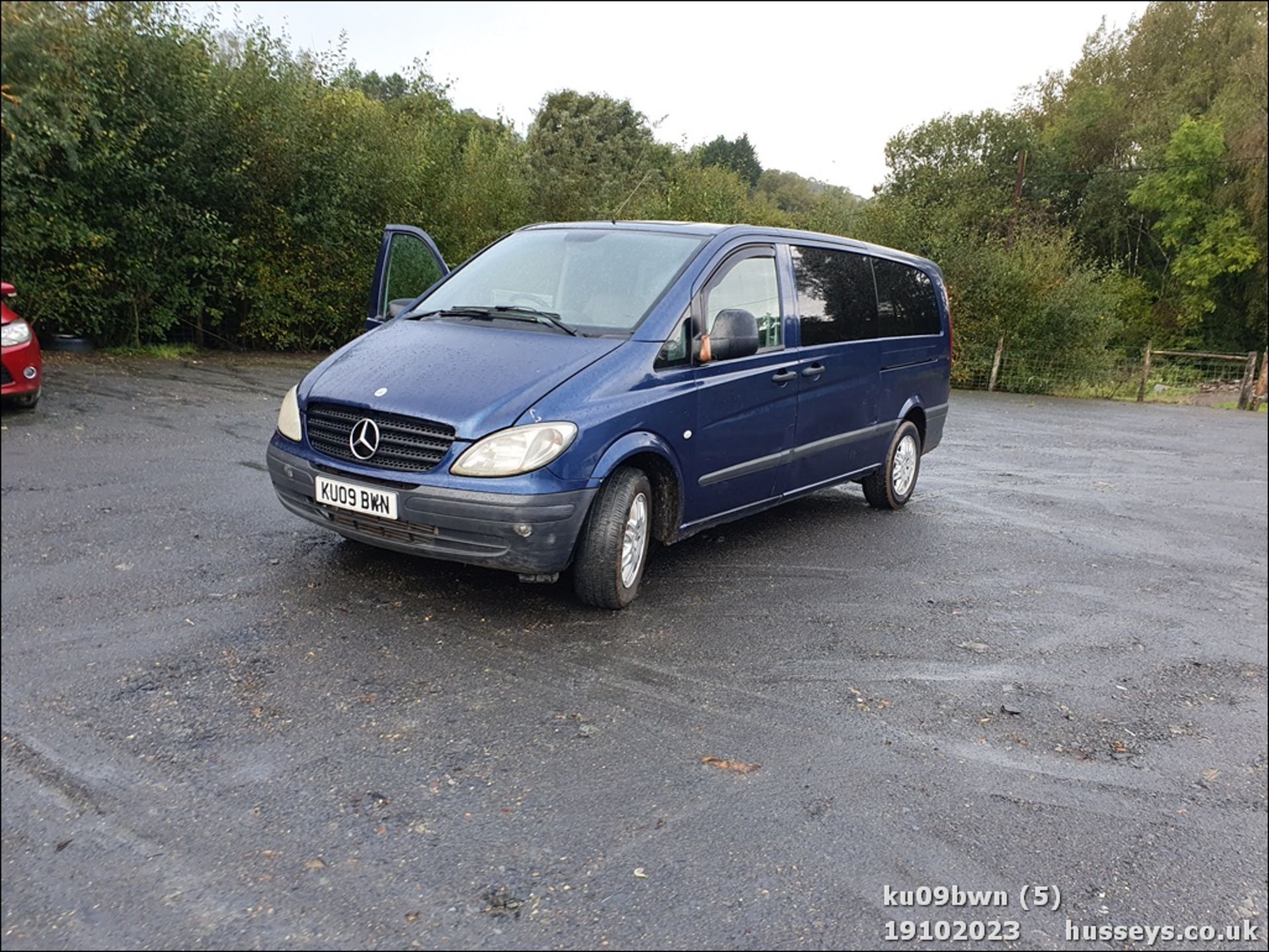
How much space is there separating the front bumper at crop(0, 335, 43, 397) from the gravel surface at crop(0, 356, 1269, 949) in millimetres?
191

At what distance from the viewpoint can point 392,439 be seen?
176 inches

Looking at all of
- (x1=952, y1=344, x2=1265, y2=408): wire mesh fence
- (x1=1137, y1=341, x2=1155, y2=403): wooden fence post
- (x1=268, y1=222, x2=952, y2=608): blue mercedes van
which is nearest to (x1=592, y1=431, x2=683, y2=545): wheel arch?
(x1=268, y1=222, x2=952, y2=608): blue mercedes van

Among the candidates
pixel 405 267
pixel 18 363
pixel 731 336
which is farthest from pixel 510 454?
pixel 405 267

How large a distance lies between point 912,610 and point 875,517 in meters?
2.31

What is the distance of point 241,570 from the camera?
4773 mm

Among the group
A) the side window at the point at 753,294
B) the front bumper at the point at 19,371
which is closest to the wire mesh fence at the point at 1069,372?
the side window at the point at 753,294

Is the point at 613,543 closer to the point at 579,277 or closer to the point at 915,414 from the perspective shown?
the point at 579,277

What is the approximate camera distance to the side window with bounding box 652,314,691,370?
507cm

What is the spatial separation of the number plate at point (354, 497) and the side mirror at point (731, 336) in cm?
191

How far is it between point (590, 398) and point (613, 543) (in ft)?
2.34

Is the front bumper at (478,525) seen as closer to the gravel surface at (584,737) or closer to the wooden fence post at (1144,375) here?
the gravel surface at (584,737)

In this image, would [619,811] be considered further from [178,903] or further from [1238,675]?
[1238,675]

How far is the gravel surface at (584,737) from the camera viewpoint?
226 cm

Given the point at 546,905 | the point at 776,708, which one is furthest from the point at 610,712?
the point at 546,905
